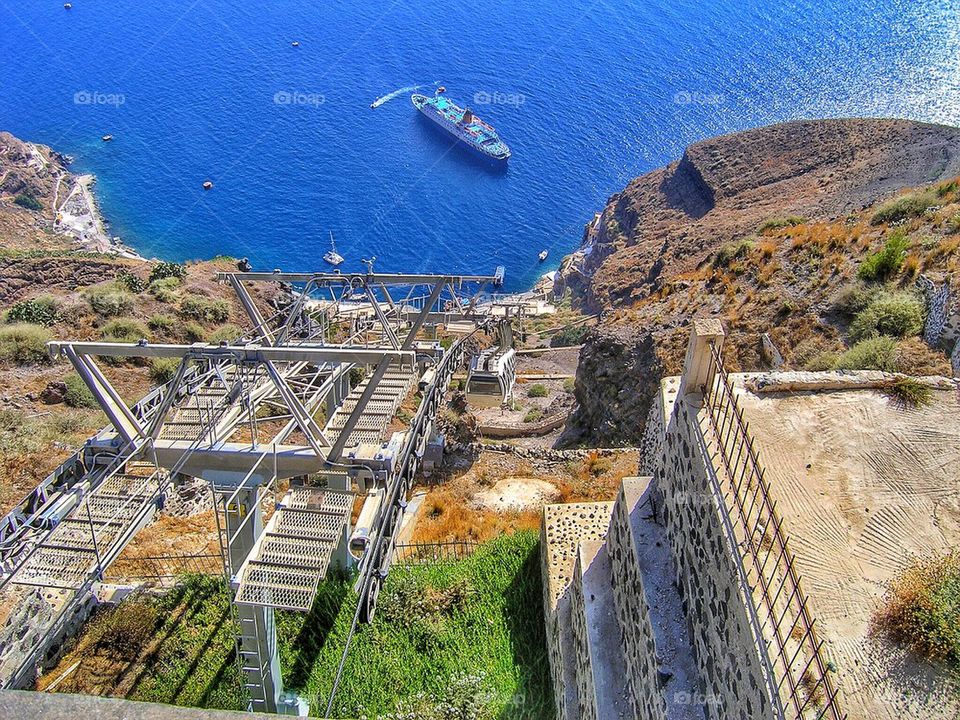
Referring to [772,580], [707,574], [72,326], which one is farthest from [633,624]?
[72,326]

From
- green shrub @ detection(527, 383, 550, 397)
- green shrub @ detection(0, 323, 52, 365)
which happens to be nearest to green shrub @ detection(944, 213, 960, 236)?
green shrub @ detection(527, 383, 550, 397)

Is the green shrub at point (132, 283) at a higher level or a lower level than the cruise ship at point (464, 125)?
lower

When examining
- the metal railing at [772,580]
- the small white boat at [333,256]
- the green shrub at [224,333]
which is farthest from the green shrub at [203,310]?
the small white boat at [333,256]

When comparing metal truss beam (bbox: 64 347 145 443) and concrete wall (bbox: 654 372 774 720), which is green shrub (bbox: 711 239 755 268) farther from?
metal truss beam (bbox: 64 347 145 443)

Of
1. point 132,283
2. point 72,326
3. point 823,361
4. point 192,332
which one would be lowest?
point 823,361

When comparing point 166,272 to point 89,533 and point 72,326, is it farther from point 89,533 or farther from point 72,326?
point 89,533

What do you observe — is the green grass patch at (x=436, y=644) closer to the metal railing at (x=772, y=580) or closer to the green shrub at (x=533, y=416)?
the metal railing at (x=772, y=580)
